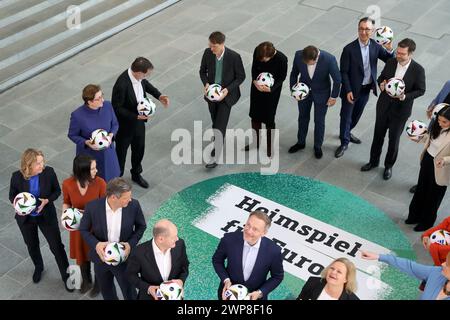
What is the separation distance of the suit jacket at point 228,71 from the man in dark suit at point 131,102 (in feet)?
2.22

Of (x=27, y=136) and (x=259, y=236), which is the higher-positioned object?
(x=259, y=236)

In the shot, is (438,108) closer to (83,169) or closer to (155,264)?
(155,264)

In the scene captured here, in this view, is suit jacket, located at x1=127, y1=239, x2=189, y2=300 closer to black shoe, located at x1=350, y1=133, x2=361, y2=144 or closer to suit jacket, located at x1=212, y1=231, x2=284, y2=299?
suit jacket, located at x1=212, y1=231, x2=284, y2=299

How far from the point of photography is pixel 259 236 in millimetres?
4684

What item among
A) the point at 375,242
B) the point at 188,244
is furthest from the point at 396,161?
the point at 188,244

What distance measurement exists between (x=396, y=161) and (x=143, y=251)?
450 cm

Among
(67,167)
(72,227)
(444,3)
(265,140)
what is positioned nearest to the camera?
(72,227)

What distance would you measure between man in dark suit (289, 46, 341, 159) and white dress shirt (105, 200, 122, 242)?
314 cm

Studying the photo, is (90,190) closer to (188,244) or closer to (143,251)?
(143,251)

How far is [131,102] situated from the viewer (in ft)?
22.6

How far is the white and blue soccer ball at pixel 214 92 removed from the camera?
23.7ft

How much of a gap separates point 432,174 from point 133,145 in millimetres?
3373

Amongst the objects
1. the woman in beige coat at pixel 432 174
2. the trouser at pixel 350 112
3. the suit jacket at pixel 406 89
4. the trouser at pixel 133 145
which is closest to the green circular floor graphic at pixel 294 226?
the woman in beige coat at pixel 432 174

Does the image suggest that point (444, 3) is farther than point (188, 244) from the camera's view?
Yes
